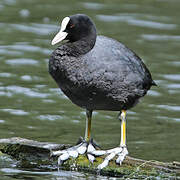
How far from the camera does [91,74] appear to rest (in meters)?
6.66

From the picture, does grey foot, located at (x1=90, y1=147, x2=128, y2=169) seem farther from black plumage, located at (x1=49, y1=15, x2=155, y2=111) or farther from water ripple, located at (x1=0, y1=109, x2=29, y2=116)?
water ripple, located at (x1=0, y1=109, x2=29, y2=116)

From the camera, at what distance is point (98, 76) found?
667cm

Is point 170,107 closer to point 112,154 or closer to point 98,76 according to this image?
point 112,154

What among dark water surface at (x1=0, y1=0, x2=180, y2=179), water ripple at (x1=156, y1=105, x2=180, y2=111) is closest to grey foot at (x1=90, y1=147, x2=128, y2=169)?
A: dark water surface at (x1=0, y1=0, x2=180, y2=179)

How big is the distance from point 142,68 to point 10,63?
4.60 meters

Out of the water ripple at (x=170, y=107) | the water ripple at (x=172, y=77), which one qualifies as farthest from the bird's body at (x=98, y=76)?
the water ripple at (x=172, y=77)

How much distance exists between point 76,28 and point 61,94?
13.1 feet

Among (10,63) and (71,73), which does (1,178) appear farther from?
(10,63)

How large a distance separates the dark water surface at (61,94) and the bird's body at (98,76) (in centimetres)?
79

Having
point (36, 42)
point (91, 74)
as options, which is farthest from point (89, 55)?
point (36, 42)

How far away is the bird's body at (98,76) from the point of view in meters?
6.65

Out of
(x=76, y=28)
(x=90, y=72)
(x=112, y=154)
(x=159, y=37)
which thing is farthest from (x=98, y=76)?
(x=159, y=37)

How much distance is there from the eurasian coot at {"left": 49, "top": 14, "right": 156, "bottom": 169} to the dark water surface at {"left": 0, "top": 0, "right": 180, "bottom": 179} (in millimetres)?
704

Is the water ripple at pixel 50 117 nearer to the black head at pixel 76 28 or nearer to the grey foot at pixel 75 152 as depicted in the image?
the grey foot at pixel 75 152
